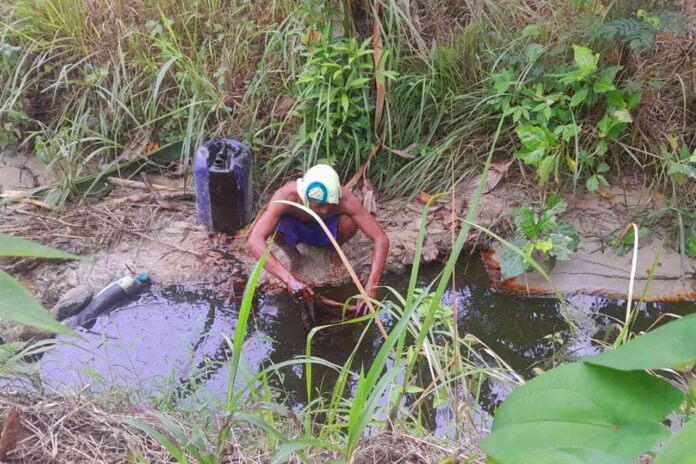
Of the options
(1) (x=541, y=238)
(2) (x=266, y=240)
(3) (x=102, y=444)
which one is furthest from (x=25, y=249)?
(1) (x=541, y=238)

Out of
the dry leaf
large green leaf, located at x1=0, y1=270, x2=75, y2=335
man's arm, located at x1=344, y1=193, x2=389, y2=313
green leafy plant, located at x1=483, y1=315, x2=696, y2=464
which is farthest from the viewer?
man's arm, located at x1=344, y1=193, x2=389, y2=313

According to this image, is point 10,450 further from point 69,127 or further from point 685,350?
point 69,127

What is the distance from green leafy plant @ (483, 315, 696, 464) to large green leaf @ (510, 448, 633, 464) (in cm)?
3

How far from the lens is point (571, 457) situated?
2.36 ft

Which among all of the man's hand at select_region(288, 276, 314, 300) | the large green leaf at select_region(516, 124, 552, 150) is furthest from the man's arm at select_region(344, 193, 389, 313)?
the large green leaf at select_region(516, 124, 552, 150)

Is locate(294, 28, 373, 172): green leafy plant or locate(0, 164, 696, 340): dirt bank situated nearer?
locate(0, 164, 696, 340): dirt bank

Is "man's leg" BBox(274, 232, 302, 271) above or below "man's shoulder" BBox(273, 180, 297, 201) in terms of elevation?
below

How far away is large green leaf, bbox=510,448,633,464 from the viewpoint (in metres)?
0.70

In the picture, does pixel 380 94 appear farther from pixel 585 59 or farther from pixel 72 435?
pixel 72 435

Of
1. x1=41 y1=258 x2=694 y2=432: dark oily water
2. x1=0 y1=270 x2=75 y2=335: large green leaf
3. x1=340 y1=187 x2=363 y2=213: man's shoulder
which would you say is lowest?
x1=41 y1=258 x2=694 y2=432: dark oily water

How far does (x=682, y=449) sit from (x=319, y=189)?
2.28 m

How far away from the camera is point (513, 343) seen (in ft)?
10.1

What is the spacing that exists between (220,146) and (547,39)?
1890 millimetres

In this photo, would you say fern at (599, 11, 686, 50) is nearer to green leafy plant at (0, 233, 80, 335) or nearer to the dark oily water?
the dark oily water
